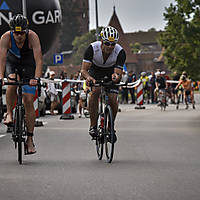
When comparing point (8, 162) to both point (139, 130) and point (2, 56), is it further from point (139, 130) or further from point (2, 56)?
point (139, 130)

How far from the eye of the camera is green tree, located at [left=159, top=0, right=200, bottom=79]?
5625 centimetres

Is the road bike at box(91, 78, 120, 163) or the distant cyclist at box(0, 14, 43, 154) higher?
the distant cyclist at box(0, 14, 43, 154)

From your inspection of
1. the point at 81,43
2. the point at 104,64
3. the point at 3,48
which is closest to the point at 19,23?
the point at 3,48

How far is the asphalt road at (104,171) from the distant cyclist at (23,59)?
70 cm

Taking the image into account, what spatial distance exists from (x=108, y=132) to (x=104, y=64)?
115 centimetres

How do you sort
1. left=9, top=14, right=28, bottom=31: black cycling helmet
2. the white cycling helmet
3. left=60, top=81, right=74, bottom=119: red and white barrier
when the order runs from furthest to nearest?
left=60, top=81, right=74, bottom=119: red and white barrier, the white cycling helmet, left=9, top=14, right=28, bottom=31: black cycling helmet

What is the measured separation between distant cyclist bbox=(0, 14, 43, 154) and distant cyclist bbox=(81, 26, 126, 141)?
0.79m

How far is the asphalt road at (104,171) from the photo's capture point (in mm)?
6387

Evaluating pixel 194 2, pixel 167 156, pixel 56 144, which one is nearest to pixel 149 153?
pixel 167 156

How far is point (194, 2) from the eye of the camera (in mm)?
56062

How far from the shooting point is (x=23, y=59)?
9094 millimetres

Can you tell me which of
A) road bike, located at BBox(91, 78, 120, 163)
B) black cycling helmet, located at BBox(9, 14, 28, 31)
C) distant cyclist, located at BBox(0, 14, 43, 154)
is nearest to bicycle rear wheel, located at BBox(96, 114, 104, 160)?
road bike, located at BBox(91, 78, 120, 163)

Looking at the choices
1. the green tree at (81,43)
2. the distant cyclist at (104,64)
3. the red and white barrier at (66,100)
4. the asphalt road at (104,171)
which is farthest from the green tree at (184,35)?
the green tree at (81,43)

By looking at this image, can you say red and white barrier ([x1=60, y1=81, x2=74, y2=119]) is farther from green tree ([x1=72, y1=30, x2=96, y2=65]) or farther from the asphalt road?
green tree ([x1=72, y1=30, x2=96, y2=65])
